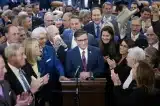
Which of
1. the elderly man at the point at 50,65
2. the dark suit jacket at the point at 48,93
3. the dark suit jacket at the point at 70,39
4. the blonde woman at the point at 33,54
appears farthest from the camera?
the dark suit jacket at the point at 70,39

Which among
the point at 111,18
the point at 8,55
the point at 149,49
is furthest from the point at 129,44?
the point at 111,18

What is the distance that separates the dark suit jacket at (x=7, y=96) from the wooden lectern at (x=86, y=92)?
1066mm

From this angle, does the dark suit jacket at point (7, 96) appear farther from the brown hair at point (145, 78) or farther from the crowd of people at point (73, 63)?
the brown hair at point (145, 78)

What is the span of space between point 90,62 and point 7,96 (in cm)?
216

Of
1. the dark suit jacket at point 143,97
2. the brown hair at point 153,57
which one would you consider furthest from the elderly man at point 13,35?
the dark suit jacket at point 143,97

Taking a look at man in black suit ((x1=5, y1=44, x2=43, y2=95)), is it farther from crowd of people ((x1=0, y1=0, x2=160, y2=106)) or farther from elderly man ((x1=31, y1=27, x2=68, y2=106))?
elderly man ((x1=31, y1=27, x2=68, y2=106))

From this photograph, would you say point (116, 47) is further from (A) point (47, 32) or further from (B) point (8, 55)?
(B) point (8, 55)

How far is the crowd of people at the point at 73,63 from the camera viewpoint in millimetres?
4578

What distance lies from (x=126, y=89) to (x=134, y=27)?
3.17 meters

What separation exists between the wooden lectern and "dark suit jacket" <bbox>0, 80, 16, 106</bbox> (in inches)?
42.0

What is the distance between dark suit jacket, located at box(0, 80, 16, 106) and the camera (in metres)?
4.17

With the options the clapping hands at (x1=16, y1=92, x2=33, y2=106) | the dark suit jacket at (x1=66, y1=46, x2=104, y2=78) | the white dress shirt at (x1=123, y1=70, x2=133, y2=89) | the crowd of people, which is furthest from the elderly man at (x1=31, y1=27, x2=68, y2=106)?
the clapping hands at (x1=16, y1=92, x2=33, y2=106)

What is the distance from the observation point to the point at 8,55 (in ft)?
16.0

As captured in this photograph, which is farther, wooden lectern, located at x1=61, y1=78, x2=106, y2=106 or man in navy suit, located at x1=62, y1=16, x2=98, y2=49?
man in navy suit, located at x1=62, y1=16, x2=98, y2=49
